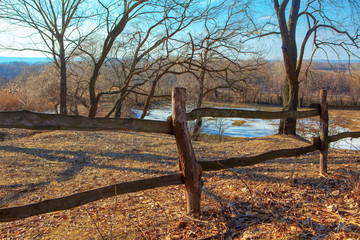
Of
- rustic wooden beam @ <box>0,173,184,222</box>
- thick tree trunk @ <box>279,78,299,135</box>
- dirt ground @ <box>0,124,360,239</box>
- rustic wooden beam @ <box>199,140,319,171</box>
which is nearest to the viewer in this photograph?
rustic wooden beam @ <box>0,173,184,222</box>

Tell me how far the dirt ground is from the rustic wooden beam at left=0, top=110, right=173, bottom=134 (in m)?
0.93

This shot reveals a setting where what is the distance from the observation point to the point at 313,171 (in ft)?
16.9

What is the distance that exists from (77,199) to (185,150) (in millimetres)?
1219

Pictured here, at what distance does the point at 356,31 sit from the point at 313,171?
700cm

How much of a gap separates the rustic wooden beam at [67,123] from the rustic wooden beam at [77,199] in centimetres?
58

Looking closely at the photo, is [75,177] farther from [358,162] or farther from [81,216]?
[358,162]

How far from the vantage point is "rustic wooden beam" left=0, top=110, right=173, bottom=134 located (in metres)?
2.46

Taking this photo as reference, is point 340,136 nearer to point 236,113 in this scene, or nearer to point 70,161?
point 236,113

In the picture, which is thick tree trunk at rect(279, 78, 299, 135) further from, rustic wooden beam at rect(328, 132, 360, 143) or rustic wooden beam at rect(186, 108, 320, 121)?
rustic wooden beam at rect(186, 108, 320, 121)

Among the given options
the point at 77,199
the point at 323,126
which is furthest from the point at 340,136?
the point at 77,199

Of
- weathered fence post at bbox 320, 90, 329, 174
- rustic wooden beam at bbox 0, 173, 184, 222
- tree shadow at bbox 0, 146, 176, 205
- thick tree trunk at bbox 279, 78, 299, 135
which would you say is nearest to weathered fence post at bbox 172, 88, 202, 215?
rustic wooden beam at bbox 0, 173, 184, 222

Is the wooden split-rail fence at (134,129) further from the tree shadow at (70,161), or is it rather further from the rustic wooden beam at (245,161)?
the tree shadow at (70,161)

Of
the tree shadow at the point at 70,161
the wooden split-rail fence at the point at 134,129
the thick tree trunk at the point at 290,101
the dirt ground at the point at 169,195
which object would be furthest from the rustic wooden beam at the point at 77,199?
the thick tree trunk at the point at 290,101

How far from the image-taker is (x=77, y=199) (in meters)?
2.57
